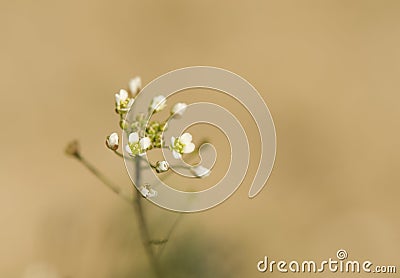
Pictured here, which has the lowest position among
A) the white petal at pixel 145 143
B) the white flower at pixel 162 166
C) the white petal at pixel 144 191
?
the white petal at pixel 144 191

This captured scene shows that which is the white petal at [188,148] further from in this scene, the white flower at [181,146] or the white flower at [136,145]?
the white flower at [136,145]

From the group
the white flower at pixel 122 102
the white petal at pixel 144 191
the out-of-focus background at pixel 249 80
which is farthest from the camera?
the out-of-focus background at pixel 249 80

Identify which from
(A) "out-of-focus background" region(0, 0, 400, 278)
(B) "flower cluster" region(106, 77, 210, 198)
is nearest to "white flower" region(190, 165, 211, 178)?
(B) "flower cluster" region(106, 77, 210, 198)

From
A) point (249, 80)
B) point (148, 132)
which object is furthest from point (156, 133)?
point (249, 80)

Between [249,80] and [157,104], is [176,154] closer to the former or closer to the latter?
[157,104]

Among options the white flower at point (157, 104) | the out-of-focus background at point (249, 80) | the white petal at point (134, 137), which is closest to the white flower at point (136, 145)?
the white petal at point (134, 137)

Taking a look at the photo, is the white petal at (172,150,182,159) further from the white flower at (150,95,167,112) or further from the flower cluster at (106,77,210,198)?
the white flower at (150,95,167,112)

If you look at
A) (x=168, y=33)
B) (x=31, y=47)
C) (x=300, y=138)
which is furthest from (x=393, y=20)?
(x=31, y=47)
